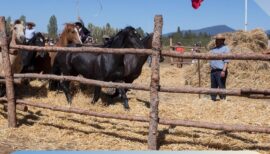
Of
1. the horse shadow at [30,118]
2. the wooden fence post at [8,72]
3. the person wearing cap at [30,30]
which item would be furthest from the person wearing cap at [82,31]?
the wooden fence post at [8,72]

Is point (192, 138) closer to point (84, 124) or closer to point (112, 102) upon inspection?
point (84, 124)

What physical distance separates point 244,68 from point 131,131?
8143 mm

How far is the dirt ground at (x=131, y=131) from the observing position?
5.86m

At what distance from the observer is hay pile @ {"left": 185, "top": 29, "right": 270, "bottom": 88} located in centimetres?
1348

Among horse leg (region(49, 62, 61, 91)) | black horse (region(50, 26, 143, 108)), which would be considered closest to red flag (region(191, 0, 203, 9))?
black horse (region(50, 26, 143, 108))

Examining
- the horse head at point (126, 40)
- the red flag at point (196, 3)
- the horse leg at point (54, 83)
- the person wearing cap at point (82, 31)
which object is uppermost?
the red flag at point (196, 3)

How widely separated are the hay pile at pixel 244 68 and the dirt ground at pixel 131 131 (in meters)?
4.70

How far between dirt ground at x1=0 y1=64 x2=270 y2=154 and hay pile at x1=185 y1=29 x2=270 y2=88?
15.4 feet

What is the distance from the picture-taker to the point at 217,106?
842 cm

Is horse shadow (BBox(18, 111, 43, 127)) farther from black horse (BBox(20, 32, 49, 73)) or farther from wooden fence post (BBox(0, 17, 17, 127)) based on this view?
black horse (BBox(20, 32, 49, 73))

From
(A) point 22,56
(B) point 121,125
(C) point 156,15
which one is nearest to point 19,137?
(B) point 121,125

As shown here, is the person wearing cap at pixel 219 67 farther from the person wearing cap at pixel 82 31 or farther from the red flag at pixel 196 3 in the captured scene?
the person wearing cap at pixel 82 31

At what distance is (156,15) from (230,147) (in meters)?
1.92

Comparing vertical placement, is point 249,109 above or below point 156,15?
below
